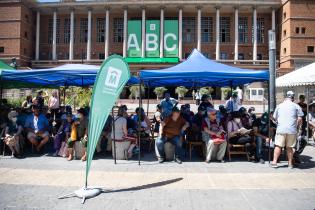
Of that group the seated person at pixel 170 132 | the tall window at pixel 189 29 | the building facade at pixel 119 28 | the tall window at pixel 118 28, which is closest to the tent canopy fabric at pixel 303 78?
the seated person at pixel 170 132

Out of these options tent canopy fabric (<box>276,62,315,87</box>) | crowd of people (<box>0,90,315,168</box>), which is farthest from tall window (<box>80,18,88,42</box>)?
crowd of people (<box>0,90,315,168</box>)

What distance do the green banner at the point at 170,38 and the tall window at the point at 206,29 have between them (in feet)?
19.0

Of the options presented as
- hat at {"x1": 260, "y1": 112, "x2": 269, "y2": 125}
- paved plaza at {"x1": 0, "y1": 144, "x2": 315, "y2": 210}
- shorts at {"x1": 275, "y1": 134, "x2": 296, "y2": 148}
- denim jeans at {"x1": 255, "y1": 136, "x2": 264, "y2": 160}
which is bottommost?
paved plaza at {"x1": 0, "y1": 144, "x2": 315, "y2": 210}

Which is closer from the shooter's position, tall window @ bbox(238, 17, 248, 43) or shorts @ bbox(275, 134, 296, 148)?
shorts @ bbox(275, 134, 296, 148)

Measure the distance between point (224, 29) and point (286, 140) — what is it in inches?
2096

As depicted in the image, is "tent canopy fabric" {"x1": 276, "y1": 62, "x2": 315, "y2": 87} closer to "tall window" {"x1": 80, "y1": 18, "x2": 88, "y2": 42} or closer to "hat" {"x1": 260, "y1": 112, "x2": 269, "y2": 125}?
"hat" {"x1": 260, "y1": 112, "x2": 269, "y2": 125}

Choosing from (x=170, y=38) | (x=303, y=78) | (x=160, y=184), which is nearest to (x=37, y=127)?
(x=160, y=184)

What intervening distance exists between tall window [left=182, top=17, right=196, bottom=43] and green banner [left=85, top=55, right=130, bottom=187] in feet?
176

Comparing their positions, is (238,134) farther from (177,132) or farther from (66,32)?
(66,32)

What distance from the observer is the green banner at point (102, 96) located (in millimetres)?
5977

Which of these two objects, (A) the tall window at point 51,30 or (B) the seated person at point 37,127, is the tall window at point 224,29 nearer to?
(A) the tall window at point 51,30

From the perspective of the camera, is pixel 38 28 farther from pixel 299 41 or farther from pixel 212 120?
pixel 212 120

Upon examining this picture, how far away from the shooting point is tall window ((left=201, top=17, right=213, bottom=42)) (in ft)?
193

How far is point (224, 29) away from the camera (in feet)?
193
